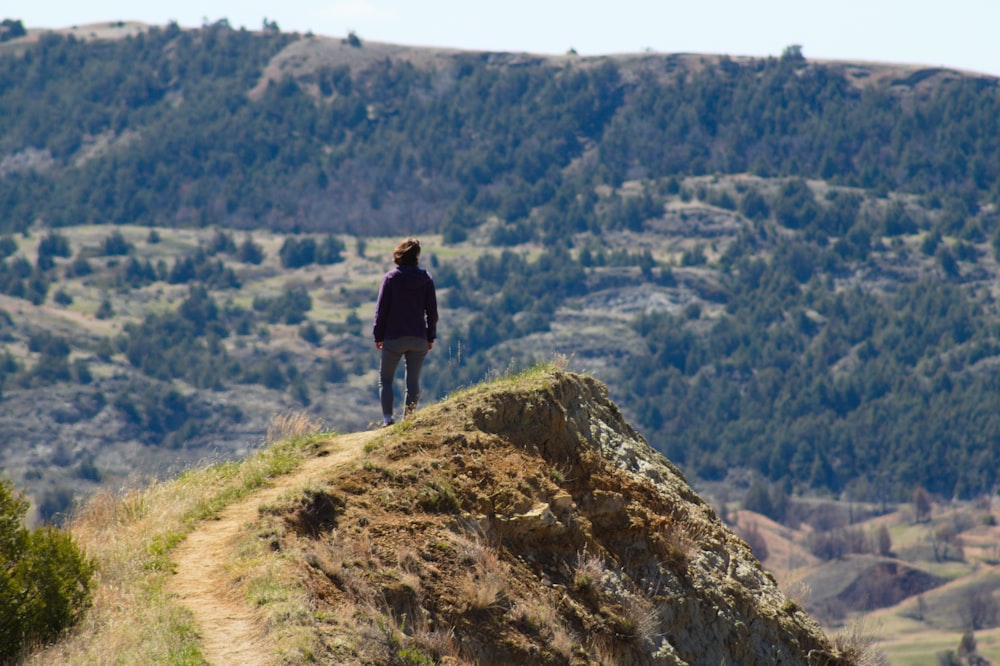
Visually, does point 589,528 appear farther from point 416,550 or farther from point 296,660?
point 296,660

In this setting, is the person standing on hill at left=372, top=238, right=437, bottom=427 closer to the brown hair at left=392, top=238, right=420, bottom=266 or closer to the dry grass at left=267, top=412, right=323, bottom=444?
the brown hair at left=392, top=238, right=420, bottom=266

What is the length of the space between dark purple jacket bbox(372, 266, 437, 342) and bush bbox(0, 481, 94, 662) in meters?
4.60

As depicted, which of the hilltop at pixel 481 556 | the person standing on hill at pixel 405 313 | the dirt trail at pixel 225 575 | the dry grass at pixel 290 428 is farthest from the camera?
the dry grass at pixel 290 428

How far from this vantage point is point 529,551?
12.2 m

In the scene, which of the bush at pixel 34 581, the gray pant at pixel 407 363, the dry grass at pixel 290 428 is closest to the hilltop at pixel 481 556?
the bush at pixel 34 581

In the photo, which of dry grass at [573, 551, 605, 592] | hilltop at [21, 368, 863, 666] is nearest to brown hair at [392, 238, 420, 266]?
hilltop at [21, 368, 863, 666]

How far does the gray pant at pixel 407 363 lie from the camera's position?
1497cm

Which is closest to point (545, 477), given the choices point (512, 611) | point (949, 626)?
point (512, 611)

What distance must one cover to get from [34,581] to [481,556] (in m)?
3.43

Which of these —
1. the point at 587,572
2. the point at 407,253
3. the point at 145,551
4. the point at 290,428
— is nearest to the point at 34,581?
the point at 145,551

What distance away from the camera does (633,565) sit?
42.0 ft

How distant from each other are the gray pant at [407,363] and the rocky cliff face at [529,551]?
1715 mm

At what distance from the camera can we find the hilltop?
1057cm

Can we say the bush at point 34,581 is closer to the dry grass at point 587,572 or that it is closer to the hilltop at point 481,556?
the hilltop at point 481,556
